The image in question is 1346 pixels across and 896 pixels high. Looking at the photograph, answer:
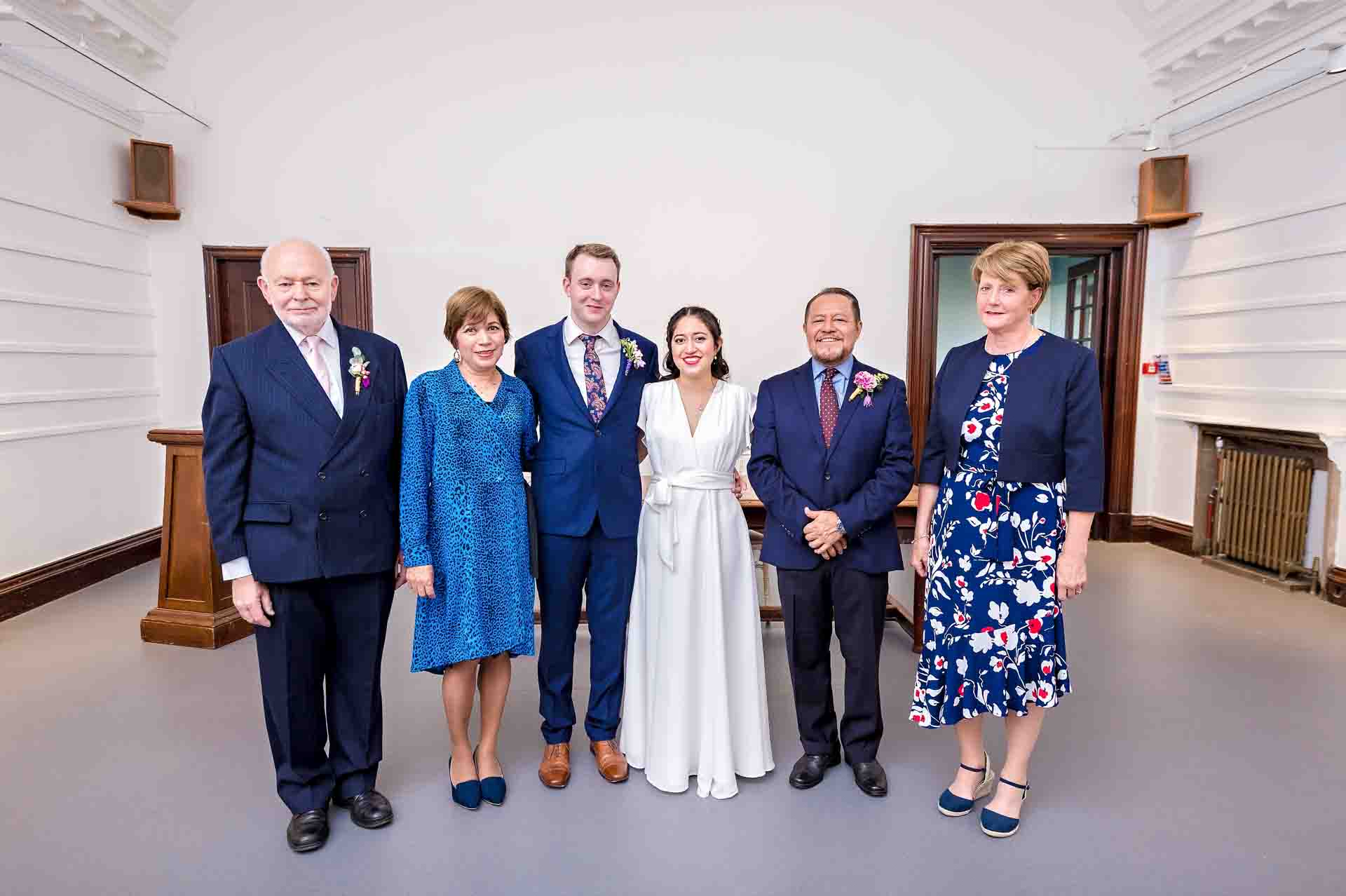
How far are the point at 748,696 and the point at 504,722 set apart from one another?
1.06 m

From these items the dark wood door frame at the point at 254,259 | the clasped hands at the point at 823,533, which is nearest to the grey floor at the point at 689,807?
the clasped hands at the point at 823,533

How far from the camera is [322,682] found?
7.73 feet

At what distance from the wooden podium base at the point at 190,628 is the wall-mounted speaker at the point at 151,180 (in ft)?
10.3

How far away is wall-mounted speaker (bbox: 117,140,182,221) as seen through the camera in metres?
5.55

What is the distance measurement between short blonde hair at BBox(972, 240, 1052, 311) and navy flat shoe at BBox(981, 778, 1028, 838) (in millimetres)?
1356

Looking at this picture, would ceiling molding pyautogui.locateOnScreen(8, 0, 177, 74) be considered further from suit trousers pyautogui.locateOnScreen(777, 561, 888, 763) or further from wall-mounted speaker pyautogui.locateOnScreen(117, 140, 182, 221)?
suit trousers pyautogui.locateOnScreen(777, 561, 888, 763)

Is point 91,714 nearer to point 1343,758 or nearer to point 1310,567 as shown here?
point 1343,758

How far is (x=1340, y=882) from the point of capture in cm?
206

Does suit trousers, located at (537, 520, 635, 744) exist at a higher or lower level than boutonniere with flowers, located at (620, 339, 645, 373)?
lower

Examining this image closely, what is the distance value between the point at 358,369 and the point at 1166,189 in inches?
235

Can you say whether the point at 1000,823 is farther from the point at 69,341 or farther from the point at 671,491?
the point at 69,341

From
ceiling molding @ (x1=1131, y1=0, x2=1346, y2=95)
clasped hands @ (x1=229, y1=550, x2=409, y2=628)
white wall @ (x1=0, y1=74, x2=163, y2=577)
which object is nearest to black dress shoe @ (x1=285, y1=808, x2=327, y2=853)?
clasped hands @ (x1=229, y1=550, x2=409, y2=628)

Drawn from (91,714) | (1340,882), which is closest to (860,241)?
(1340,882)

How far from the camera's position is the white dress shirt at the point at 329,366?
207 cm
